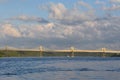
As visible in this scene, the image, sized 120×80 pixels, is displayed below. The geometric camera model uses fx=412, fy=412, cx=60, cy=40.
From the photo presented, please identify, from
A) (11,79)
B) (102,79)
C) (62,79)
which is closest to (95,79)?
(102,79)

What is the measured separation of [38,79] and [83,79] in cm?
523

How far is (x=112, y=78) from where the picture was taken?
4759 centimetres

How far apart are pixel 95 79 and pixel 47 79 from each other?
5403mm

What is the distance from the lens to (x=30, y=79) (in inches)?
1857

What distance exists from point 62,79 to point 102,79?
4.46m

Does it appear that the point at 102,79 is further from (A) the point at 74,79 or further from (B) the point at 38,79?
(B) the point at 38,79

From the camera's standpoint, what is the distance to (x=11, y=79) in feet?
155

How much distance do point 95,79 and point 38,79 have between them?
650 centimetres

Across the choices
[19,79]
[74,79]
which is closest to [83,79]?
[74,79]

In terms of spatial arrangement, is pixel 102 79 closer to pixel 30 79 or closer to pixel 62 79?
pixel 62 79

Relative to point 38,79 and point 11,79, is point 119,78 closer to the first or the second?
point 38,79

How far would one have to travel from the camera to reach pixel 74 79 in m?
45.6

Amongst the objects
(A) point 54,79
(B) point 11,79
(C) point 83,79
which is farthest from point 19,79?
(C) point 83,79

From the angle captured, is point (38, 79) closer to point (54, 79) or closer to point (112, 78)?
point (54, 79)
